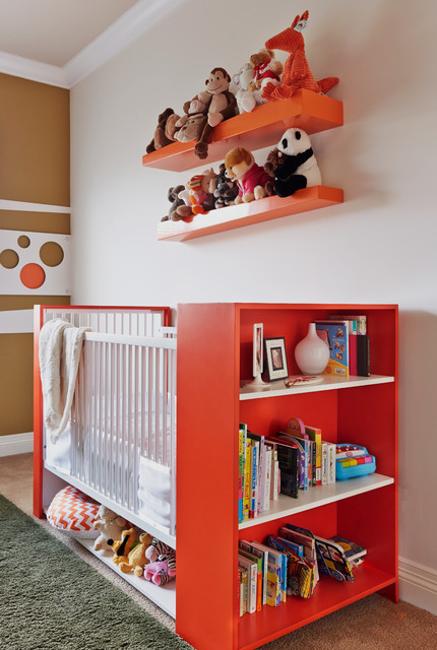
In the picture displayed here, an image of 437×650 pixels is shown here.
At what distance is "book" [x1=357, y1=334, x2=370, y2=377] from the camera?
5.87 ft

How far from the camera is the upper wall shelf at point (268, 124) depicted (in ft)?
6.17

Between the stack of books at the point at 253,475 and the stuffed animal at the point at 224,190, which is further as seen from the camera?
the stuffed animal at the point at 224,190

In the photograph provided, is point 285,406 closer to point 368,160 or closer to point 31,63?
point 368,160

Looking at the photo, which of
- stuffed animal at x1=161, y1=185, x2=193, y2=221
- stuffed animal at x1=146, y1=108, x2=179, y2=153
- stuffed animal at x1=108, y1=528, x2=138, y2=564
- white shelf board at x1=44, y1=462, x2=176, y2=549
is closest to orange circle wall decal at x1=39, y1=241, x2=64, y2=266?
stuffed animal at x1=161, y1=185, x2=193, y2=221

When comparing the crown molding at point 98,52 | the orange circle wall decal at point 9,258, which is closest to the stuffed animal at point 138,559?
the orange circle wall decal at point 9,258

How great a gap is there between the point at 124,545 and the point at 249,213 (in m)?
1.25

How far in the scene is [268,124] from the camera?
198cm

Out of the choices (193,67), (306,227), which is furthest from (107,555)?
(193,67)

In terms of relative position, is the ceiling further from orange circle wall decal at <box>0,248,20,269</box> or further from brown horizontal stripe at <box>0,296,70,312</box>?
brown horizontal stripe at <box>0,296,70,312</box>

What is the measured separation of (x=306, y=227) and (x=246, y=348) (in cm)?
67

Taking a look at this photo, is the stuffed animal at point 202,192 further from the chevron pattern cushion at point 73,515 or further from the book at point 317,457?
the chevron pattern cushion at point 73,515

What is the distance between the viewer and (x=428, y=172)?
172 centimetres

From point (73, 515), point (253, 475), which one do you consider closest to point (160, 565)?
point (73, 515)

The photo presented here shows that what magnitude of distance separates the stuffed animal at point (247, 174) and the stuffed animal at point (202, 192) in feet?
0.70
